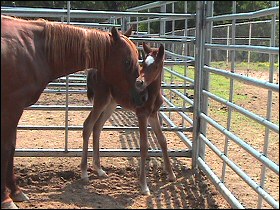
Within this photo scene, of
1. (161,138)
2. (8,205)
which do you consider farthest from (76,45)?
(8,205)

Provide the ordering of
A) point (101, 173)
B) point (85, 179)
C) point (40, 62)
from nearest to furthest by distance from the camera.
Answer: point (40, 62) → point (85, 179) → point (101, 173)

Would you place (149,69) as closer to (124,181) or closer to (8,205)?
(124,181)

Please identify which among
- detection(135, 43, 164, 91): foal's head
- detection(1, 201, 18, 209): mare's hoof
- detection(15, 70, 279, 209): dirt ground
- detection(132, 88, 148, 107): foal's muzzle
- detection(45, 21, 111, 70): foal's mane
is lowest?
detection(15, 70, 279, 209): dirt ground

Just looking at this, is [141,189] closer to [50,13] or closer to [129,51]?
[129,51]

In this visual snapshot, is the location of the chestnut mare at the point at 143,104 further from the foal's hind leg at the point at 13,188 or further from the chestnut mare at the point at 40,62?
the foal's hind leg at the point at 13,188

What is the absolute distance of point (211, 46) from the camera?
4.41 meters

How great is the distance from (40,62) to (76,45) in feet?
1.38

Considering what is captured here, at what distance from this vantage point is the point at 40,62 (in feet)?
11.9

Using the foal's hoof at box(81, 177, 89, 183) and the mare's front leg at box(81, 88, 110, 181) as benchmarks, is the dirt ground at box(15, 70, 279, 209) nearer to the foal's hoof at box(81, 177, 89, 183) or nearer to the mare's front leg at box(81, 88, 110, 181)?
the foal's hoof at box(81, 177, 89, 183)

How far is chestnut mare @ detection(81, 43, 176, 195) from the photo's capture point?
4086mm

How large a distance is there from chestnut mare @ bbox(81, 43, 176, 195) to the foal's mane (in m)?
0.40

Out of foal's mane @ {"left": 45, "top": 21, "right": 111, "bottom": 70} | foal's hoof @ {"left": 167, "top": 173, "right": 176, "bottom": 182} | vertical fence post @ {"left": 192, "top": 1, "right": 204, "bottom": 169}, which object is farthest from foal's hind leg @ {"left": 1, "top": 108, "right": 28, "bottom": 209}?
vertical fence post @ {"left": 192, "top": 1, "right": 204, "bottom": 169}

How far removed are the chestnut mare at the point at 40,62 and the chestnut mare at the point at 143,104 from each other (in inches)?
3.4

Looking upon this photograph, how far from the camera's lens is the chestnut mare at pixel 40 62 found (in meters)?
3.36
